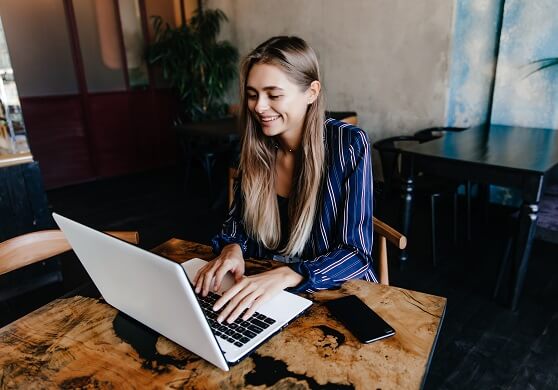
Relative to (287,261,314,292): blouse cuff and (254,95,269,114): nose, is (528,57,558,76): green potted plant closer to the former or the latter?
(254,95,269,114): nose

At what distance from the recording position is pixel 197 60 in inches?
193

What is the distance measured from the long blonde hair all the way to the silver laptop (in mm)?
382

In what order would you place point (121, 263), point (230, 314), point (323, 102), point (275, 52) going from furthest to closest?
point (323, 102)
point (275, 52)
point (230, 314)
point (121, 263)

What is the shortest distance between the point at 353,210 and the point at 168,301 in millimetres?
648

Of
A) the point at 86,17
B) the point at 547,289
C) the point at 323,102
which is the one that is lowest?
the point at 547,289

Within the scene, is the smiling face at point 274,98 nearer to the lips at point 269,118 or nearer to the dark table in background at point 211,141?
the lips at point 269,118

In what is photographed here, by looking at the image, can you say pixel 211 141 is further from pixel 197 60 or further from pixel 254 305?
pixel 254 305

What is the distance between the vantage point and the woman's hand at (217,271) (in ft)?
3.04

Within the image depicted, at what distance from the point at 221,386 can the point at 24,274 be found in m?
2.11

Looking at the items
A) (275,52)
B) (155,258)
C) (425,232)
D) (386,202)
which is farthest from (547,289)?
(155,258)

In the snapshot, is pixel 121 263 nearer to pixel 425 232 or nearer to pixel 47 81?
pixel 425 232

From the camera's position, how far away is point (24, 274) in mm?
2268

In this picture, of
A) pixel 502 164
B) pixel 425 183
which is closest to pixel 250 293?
pixel 502 164

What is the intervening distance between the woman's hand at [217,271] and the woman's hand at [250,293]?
10 centimetres
